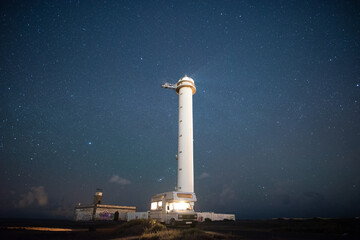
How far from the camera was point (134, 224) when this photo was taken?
18.4 metres

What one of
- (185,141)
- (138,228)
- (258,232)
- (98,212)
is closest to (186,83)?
(185,141)

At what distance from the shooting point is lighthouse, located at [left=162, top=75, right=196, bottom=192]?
3002 cm

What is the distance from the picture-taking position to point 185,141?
105ft

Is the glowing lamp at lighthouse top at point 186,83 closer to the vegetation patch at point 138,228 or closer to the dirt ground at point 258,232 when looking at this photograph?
the dirt ground at point 258,232

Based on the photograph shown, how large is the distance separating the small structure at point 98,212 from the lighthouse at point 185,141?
2253cm

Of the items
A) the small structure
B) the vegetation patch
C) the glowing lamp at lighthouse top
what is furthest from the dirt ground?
the small structure

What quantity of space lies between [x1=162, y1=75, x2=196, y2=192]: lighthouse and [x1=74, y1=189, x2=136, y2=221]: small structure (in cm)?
2253

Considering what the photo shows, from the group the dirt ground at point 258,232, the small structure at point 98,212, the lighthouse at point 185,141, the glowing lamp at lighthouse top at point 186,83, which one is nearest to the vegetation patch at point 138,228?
the dirt ground at point 258,232

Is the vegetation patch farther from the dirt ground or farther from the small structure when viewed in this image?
the small structure

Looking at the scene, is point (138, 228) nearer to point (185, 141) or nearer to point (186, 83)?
point (185, 141)

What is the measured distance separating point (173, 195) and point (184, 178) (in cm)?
1026

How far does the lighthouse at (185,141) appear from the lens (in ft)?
98.5

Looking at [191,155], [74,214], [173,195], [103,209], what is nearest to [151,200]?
[173,195]

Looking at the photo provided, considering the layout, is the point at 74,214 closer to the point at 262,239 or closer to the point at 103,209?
the point at 103,209
